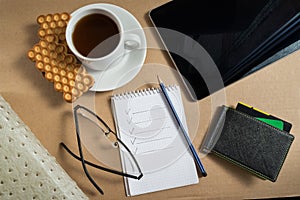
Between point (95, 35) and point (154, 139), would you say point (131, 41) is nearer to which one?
point (95, 35)

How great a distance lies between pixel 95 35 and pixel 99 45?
0.02m

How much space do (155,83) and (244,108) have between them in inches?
6.0

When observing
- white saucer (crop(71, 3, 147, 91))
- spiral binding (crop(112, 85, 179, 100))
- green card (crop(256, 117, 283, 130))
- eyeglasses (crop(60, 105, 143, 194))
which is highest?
white saucer (crop(71, 3, 147, 91))

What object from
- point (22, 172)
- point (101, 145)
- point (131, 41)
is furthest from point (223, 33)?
point (22, 172)

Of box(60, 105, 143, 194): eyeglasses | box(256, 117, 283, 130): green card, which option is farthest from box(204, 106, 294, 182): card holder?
→ box(60, 105, 143, 194): eyeglasses

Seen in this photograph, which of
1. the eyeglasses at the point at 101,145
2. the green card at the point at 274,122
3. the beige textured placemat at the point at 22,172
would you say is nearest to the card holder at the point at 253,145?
the green card at the point at 274,122

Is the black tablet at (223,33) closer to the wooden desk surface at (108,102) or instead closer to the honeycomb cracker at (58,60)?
the wooden desk surface at (108,102)

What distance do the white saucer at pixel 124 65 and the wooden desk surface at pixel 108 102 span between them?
A: 0.05ft

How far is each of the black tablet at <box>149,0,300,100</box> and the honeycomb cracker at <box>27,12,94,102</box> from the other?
150 millimetres

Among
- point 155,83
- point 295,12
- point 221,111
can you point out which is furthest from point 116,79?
point 295,12

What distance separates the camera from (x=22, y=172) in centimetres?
54

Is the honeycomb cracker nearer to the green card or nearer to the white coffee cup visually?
the white coffee cup

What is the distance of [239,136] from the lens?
0.65 metres

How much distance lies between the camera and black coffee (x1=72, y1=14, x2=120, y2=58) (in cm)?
64
